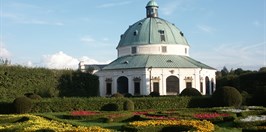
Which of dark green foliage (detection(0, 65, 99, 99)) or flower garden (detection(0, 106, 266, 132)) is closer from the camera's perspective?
flower garden (detection(0, 106, 266, 132))

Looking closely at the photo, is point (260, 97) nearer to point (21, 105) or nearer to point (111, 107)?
point (111, 107)

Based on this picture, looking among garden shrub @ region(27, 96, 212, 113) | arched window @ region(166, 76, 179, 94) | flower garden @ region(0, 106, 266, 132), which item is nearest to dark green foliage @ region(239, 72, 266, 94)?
arched window @ region(166, 76, 179, 94)

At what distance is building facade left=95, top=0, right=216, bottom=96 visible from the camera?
5812cm

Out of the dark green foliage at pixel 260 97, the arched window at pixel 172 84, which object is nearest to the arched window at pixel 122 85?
the arched window at pixel 172 84

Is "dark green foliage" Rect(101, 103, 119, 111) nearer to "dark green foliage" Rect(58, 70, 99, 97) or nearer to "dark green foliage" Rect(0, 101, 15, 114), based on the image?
"dark green foliage" Rect(0, 101, 15, 114)

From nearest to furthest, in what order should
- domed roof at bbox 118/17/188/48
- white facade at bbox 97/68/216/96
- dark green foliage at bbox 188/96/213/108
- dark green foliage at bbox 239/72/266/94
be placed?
dark green foliage at bbox 188/96/213/108 → dark green foliage at bbox 239/72/266/94 → white facade at bbox 97/68/216/96 → domed roof at bbox 118/17/188/48

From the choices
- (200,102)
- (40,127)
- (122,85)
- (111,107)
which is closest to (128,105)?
(111,107)

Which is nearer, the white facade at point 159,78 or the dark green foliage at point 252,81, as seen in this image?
the dark green foliage at point 252,81

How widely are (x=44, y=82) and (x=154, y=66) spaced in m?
21.2

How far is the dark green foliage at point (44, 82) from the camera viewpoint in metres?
36.4

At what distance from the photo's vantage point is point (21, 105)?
28.8 m

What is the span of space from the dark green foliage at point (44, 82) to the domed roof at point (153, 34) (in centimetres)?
1798

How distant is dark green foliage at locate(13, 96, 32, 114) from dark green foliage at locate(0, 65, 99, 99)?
6.91 m

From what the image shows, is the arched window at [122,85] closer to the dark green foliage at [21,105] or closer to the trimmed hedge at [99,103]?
the trimmed hedge at [99,103]
